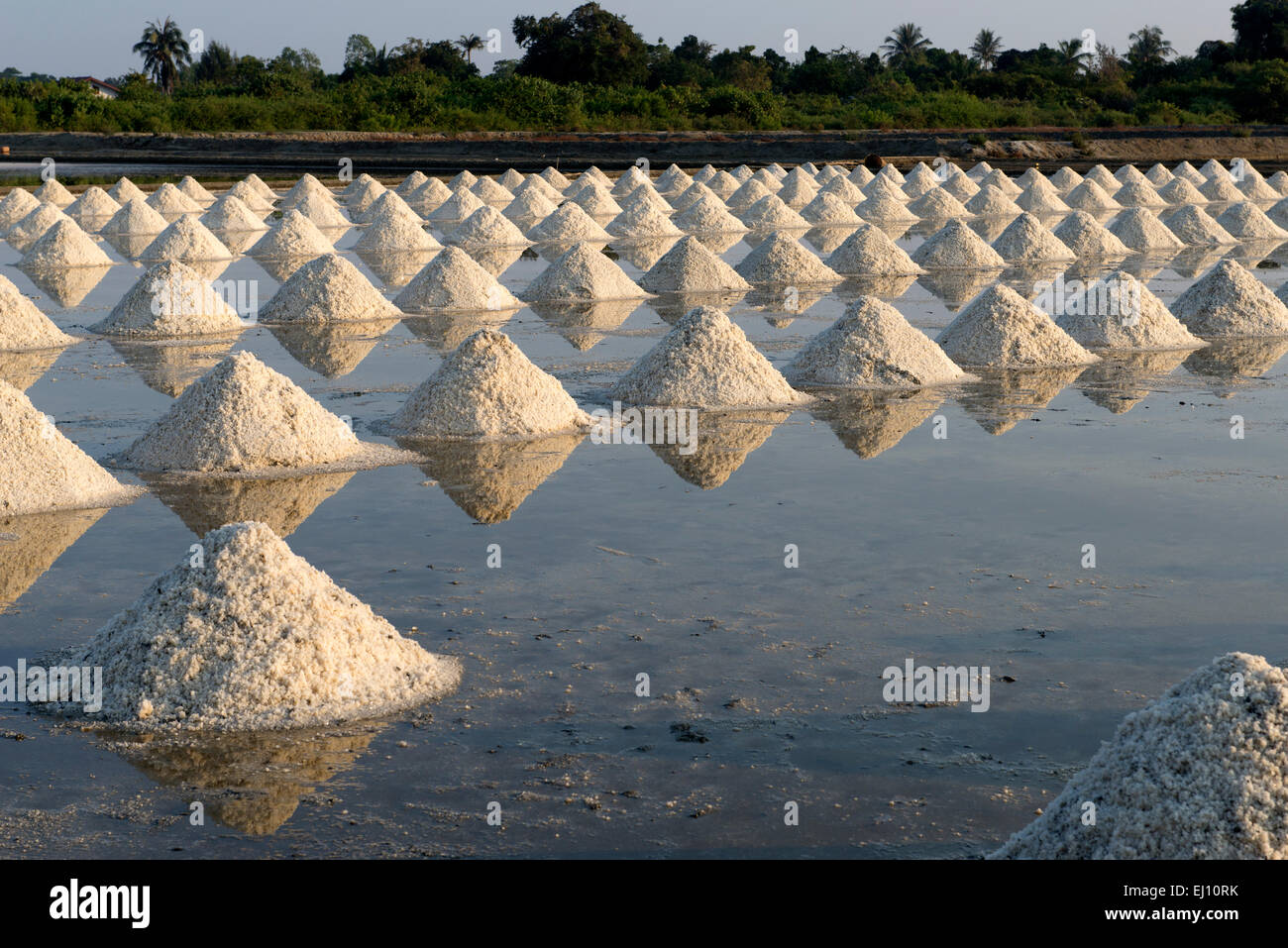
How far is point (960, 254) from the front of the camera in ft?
65.1

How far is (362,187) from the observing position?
30.3 m

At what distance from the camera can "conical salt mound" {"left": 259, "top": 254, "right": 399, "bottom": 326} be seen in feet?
50.0

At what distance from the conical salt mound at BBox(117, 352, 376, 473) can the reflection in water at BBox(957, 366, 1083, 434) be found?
4.46m

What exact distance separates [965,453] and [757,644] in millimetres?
3967

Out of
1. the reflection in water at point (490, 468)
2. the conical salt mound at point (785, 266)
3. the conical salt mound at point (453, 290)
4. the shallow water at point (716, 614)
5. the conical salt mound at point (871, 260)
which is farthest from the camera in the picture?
the conical salt mound at point (871, 260)

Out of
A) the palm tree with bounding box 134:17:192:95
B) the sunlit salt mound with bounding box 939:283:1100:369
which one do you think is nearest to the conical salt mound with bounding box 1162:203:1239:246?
the sunlit salt mound with bounding box 939:283:1100:369

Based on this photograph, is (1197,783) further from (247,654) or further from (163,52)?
(163,52)

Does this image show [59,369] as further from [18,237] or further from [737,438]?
[18,237]

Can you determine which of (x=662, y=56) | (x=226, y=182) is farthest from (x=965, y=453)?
(x=662, y=56)

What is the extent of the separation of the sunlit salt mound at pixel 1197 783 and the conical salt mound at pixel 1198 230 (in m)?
20.9

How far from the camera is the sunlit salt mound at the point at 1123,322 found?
1363 cm

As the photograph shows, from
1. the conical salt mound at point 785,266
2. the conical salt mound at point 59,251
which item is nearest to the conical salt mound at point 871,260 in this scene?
the conical salt mound at point 785,266

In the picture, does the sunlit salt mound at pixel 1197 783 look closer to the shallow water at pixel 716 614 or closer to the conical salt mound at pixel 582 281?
the shallow water at pixel 716 614

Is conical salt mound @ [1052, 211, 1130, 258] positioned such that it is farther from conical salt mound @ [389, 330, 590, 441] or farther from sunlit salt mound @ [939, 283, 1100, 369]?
conical salt mound @ [389, 330, 590, 441]
